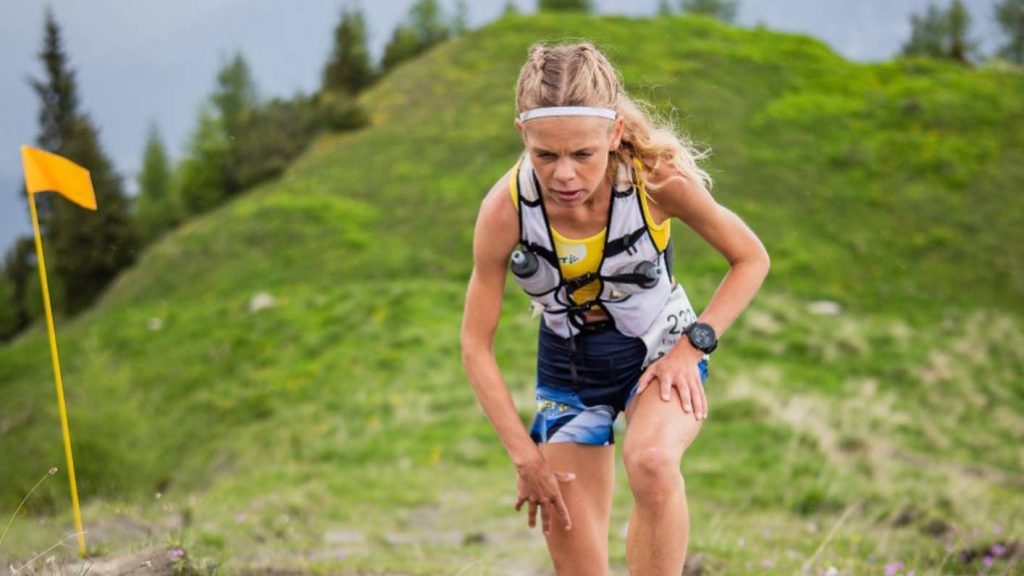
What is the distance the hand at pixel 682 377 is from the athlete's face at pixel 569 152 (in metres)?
0.81

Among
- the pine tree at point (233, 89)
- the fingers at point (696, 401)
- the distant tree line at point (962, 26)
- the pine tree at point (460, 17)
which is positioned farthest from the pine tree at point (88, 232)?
the distant tree line at point (962, 26)

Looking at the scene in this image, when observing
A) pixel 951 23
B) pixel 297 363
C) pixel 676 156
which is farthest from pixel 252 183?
pixel 951 23

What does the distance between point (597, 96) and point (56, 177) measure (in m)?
3.37

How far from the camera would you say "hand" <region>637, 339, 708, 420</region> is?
4.17m

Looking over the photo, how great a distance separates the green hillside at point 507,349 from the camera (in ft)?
32.7

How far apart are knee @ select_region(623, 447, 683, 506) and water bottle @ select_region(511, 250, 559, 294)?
861 mm

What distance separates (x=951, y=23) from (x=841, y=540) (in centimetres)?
6829

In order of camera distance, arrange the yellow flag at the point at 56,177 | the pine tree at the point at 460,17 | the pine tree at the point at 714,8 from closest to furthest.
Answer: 1. the yellow flag at the point at 56,177
2. the pine tree at the point at 460,17
3. the pine tree at the point at 714,8

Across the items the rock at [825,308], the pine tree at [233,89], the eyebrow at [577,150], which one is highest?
the pine tree at [233,89]

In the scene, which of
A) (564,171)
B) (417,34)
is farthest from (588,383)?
(417,34)

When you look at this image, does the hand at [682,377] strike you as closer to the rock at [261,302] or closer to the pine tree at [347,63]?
the rock at [261,302]

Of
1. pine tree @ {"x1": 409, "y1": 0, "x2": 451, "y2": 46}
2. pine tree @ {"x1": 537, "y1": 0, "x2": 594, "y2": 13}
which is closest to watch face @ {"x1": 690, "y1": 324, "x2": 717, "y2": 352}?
pine tree @ {"x1": 537, "y1": 0, "x2": 594, "y2": 13}

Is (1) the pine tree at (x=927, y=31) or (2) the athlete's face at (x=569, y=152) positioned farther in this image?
(1) the pine tree at (x=927, y=31)

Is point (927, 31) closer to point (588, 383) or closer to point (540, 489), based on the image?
point (588, 383)
